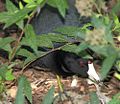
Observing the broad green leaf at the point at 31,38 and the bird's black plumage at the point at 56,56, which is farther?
the bird's black plumage at the point at 56,56

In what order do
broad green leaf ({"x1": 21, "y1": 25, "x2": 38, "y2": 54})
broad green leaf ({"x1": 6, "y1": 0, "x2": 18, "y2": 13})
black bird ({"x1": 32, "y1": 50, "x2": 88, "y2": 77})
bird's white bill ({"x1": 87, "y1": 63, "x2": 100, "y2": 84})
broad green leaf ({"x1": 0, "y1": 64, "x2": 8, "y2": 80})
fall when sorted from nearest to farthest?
broad green leaf ({"x1": 21, "y1": 25, "x2": 38, "y2": 54}) → broad green leaf ({"x1": 6, "y1": 0, "x2": 18, "y2": 13}) → broad green leaf ({"x1": 0, "y1": 64, "x2": 8, "y2": 80}) → bird's white bill ({"x1": 87, "y1": 63, "x2": 100, "y2": 84}) → black bird ({"x1": 32, "y1": 50, "x2": 88, "y2": 77})

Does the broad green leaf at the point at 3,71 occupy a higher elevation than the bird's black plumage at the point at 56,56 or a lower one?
higher

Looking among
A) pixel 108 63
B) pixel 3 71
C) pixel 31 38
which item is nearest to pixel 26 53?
pixel 3 71

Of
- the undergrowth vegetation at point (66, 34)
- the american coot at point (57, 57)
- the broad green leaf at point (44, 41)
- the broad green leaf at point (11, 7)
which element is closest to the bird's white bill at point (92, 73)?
the american coot at point (57, 57)

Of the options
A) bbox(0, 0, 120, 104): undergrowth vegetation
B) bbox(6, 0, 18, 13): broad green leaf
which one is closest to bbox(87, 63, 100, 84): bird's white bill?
bbox(0, 0, 120, 104): undergrowth vegetation

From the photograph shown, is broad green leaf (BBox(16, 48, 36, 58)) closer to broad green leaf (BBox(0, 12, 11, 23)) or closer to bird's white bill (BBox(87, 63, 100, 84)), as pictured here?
broad green leaf (BBox(0, 12, 11, 23))

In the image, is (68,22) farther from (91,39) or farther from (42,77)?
(91,39)

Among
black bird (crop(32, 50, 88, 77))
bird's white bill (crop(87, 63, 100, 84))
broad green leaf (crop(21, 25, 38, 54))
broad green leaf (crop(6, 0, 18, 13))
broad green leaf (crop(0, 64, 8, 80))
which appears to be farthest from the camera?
black bird (crop(32, 50, 88, 77))

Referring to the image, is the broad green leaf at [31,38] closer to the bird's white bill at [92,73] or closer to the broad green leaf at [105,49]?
the broad green leaf at [105,49]

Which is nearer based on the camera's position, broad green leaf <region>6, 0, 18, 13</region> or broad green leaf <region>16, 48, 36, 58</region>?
broad green leaf <region>6, 0, 18, 13</region>

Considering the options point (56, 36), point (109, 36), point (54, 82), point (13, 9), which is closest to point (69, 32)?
point (56, 36)

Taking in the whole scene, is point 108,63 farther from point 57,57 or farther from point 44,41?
point 57,57
